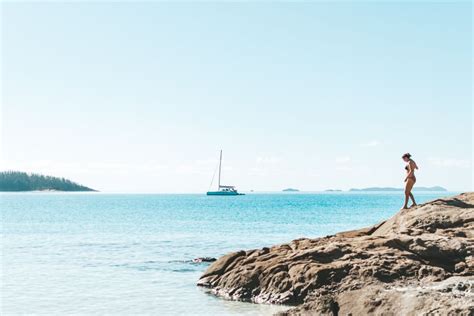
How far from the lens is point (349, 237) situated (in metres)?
24.2

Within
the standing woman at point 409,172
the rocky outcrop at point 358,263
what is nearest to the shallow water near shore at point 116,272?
the rocky outcrop at point 358,263

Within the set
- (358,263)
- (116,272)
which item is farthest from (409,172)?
(116,272)

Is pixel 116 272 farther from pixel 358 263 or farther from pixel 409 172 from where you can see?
pixel 409 172

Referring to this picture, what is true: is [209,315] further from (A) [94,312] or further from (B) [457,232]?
(B) [457,232]

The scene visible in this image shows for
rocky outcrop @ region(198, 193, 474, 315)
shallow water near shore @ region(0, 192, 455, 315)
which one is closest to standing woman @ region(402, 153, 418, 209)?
rocky outcrop @ region(198, 193, 474, 315)

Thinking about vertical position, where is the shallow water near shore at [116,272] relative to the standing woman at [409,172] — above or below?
below

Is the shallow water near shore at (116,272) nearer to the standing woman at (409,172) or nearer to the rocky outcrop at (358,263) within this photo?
the rocky outcrop at (358,263)

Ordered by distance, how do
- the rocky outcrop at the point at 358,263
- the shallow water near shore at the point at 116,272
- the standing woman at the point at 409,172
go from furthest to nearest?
1. the standing woman at the point at 409,172
2. the shallow water near shore at the point at 116,272
3. the rocky outcrop at the point at 358,263

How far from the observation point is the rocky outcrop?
62.3ft

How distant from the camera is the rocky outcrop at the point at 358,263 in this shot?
1900cm

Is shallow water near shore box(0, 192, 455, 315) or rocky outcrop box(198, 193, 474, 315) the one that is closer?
rocky outcrop box(198, 193, 474, 315)

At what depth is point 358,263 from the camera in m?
19.8

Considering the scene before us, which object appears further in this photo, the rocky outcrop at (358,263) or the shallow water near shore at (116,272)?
the shallow water near shore at (116,272)

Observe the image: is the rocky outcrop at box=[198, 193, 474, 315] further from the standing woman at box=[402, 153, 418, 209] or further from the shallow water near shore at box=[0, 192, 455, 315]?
the standing woman at box=[402, 153, 418, 209]
